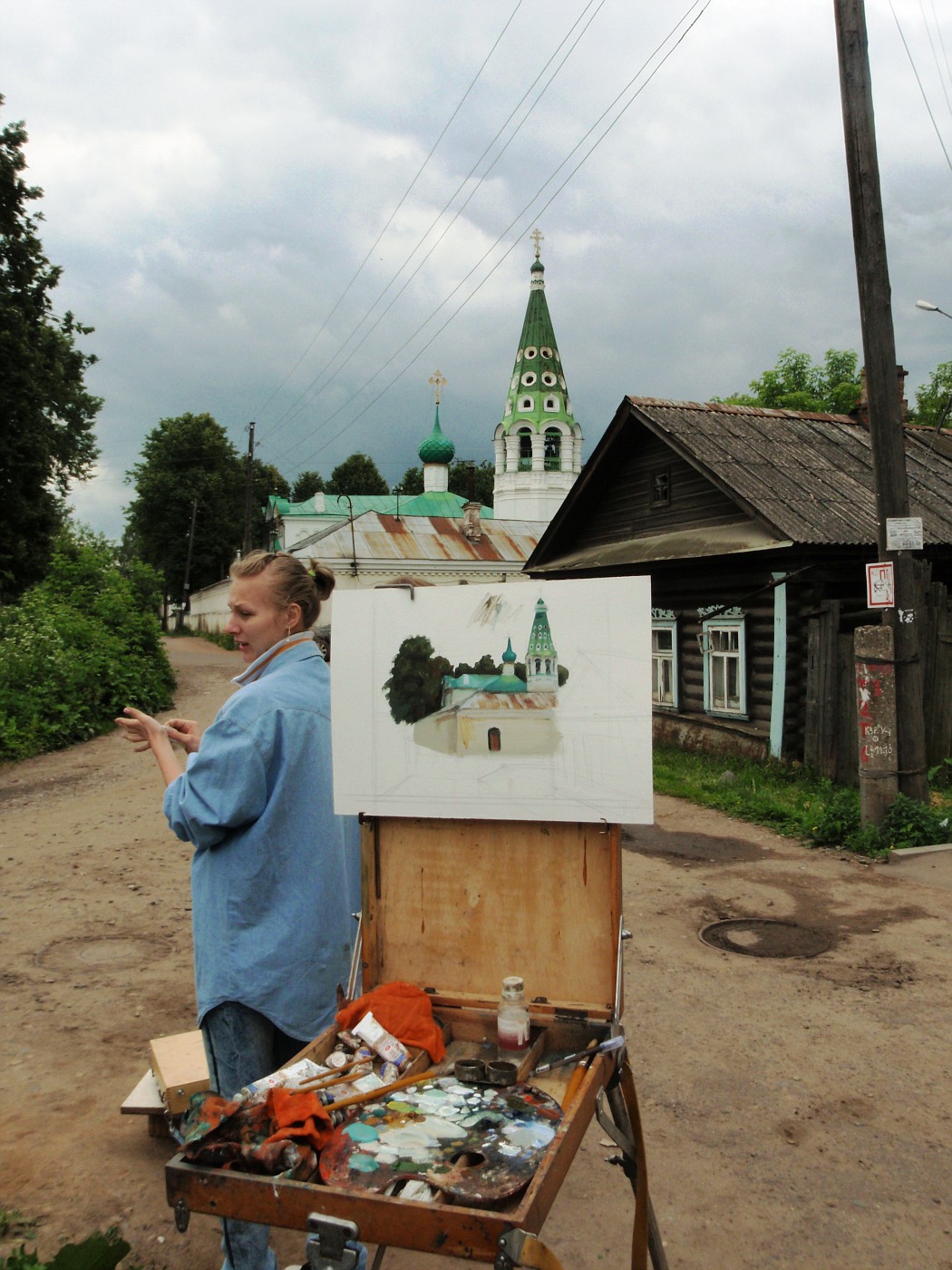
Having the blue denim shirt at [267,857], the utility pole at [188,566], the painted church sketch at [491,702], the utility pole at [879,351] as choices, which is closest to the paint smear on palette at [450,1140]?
the blue denim shirt at [267,857]

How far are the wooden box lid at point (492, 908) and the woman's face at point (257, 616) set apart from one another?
59cm

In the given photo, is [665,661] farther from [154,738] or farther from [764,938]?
[154,738]

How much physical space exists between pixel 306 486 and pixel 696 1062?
68.6 meters

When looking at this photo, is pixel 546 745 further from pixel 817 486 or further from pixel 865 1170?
pixel 817 486

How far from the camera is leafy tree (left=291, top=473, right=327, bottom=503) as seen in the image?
69.1 m

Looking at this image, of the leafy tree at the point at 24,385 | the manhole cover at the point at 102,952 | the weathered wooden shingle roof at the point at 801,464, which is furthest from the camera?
the leafy tree at the point at 24,385

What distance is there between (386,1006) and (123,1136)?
220cm

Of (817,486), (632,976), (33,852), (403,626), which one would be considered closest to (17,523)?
(33,852)

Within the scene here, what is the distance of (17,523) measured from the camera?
2141cm

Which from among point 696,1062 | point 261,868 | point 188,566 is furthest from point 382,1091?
point 188,566

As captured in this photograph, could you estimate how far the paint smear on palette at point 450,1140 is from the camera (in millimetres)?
1668

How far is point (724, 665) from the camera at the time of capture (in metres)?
13.3

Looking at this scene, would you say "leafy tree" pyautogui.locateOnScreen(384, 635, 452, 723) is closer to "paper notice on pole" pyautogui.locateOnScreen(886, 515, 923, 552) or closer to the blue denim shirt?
the blue denim shirt

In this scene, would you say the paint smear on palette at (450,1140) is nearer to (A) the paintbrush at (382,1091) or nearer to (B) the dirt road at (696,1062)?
(A) the paintbrush at (382,1091)
